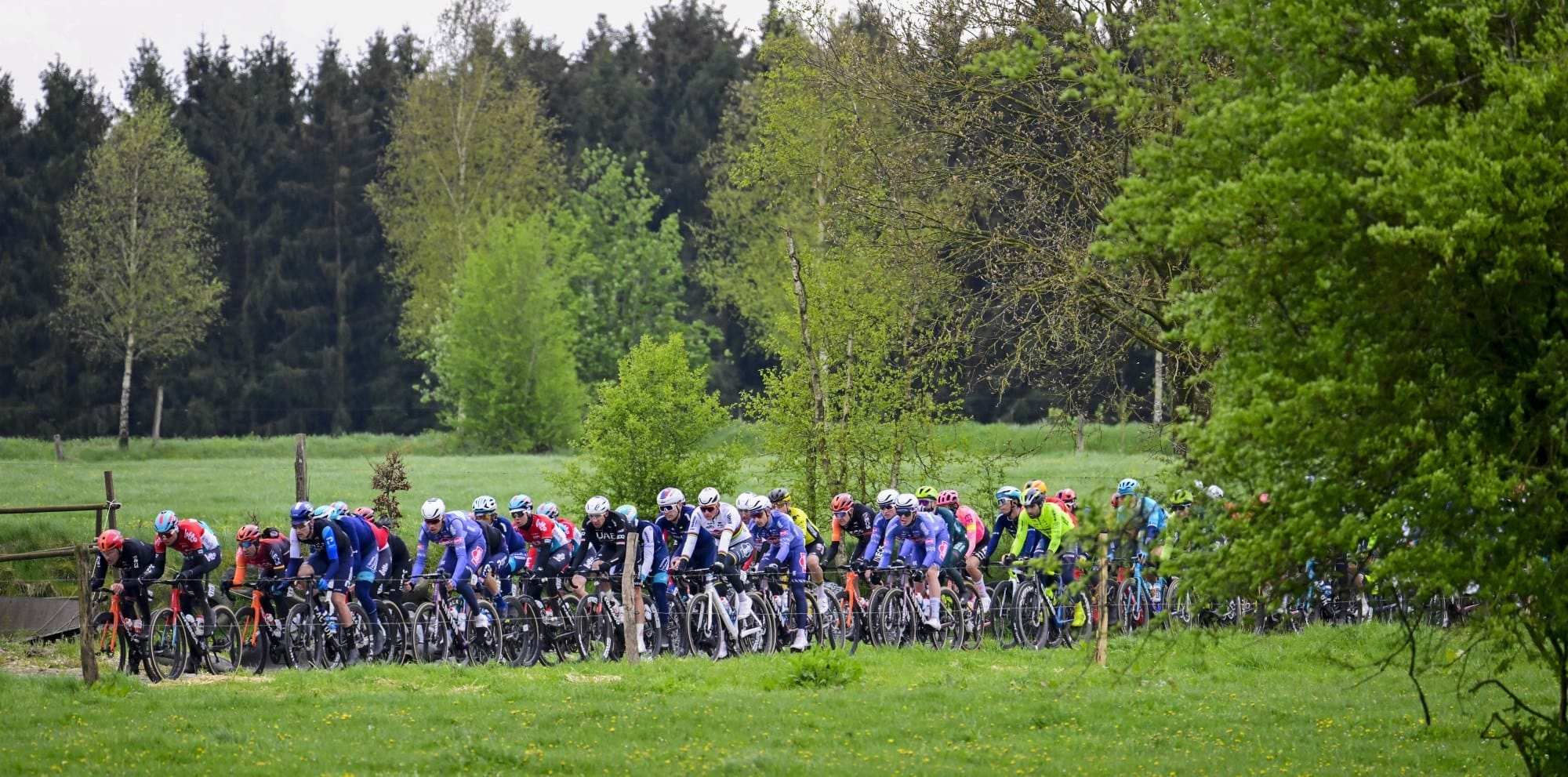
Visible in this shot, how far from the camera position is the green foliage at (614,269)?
58.5 m

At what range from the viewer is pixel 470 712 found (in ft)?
44.3

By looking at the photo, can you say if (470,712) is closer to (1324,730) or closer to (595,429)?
(1324,730)

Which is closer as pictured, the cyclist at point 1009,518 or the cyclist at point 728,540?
the cyclist at point 728,540

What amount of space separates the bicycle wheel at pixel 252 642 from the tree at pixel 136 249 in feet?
129

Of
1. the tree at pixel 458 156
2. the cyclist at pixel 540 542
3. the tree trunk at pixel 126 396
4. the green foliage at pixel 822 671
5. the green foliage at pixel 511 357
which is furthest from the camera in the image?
the tree at pixel 458 156

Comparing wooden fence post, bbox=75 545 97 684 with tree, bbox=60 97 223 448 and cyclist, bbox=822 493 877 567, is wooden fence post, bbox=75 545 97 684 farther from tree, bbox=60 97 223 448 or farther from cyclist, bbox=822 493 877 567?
tree, bbox=60 97 223 448

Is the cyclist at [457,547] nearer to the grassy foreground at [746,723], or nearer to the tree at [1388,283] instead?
the grassy foreground at [746,723]

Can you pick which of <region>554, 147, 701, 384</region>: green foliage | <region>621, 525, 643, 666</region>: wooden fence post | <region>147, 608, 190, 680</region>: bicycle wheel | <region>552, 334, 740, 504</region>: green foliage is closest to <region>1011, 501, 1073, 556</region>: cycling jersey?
<region>621, 525, 643, 666</region>: wooden fence post

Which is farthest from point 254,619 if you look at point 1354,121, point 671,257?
point 671,257

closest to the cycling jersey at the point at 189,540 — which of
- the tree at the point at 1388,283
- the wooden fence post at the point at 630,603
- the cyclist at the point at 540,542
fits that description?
the cyclist at the point at 540,542

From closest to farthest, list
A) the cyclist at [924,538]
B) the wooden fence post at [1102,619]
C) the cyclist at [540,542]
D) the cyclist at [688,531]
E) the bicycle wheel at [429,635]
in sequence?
the wooden fence post at [1102,619] < the bicycle wheel at [429,635] < the cyclist at [688,531] < the cyclist at [924,538] < the cyclist at [540,542]

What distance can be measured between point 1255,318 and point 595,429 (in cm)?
1815

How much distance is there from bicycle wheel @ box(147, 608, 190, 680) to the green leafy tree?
3863 centimetres

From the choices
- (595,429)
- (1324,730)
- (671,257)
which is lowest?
(1324,730)
